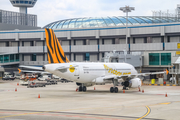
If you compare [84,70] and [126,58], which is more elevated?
[126,58]

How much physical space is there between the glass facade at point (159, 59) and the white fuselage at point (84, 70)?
20.9 meters

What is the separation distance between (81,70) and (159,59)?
104 feet

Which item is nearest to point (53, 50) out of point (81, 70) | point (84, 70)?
point (81, 70)

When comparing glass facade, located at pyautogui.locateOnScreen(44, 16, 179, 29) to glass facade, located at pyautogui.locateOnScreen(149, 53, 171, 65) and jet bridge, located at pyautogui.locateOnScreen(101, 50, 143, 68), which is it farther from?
jet bridge, located at pyautogui.locateOnScreen(101, 50, 143, 68)

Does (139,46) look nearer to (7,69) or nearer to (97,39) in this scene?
(97,39)

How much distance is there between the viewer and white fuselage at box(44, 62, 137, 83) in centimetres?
3701

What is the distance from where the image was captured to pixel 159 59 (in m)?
65.9

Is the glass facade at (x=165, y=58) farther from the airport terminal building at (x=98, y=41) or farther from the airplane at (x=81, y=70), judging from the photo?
the airplane at (x=81, y=70)

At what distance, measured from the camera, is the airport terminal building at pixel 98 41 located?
72.8 m

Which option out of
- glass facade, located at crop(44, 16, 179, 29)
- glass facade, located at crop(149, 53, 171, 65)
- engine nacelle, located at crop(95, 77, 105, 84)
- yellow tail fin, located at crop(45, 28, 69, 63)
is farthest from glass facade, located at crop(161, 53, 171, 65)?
yellow tail fin, located at crop(45, 28, 69, 63)

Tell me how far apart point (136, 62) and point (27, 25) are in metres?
68.2

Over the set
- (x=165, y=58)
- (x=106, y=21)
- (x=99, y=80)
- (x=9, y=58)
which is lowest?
(x=99, y=80)

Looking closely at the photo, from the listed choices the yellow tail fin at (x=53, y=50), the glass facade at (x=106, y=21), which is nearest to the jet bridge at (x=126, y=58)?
the yellow tail fin at (x=53, y=50)

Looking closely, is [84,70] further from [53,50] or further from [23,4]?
[23,4]
